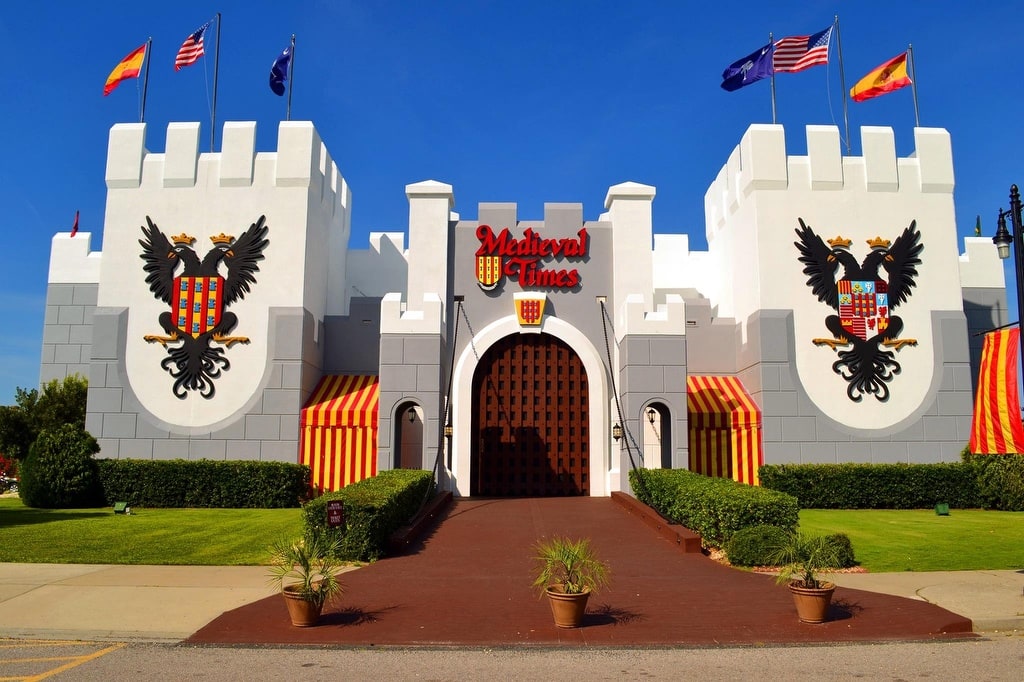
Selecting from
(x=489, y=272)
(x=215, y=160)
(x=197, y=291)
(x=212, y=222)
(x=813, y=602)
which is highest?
(x=215, y=160)

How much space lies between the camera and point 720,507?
45.2 feet

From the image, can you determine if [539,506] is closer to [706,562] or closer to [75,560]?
[706,562]

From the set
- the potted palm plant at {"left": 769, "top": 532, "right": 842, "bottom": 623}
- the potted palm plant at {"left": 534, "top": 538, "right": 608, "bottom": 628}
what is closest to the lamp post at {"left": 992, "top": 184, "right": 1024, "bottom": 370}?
the potted palm plant at {"left": 769, "top": 532, "right": 842, "bottom": 623}

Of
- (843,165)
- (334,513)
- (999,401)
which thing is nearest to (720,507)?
(999,401)

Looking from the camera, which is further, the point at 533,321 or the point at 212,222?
the point at 212,222

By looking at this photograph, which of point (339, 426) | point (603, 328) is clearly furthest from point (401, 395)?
point (603, 328)

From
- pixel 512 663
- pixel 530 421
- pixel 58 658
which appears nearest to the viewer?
pixel 512 663

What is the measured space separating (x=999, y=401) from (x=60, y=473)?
21696mm

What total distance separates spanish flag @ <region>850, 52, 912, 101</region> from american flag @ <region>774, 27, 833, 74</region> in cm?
191

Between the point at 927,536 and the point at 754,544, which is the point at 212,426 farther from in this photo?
the point at 927,536

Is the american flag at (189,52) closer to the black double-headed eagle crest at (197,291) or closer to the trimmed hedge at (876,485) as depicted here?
the black double-headed eagle crest at (197,291)

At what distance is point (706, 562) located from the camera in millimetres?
13203

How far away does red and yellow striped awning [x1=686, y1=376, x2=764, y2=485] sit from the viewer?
22859 mm

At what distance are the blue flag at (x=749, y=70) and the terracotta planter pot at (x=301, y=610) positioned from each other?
2077cm
